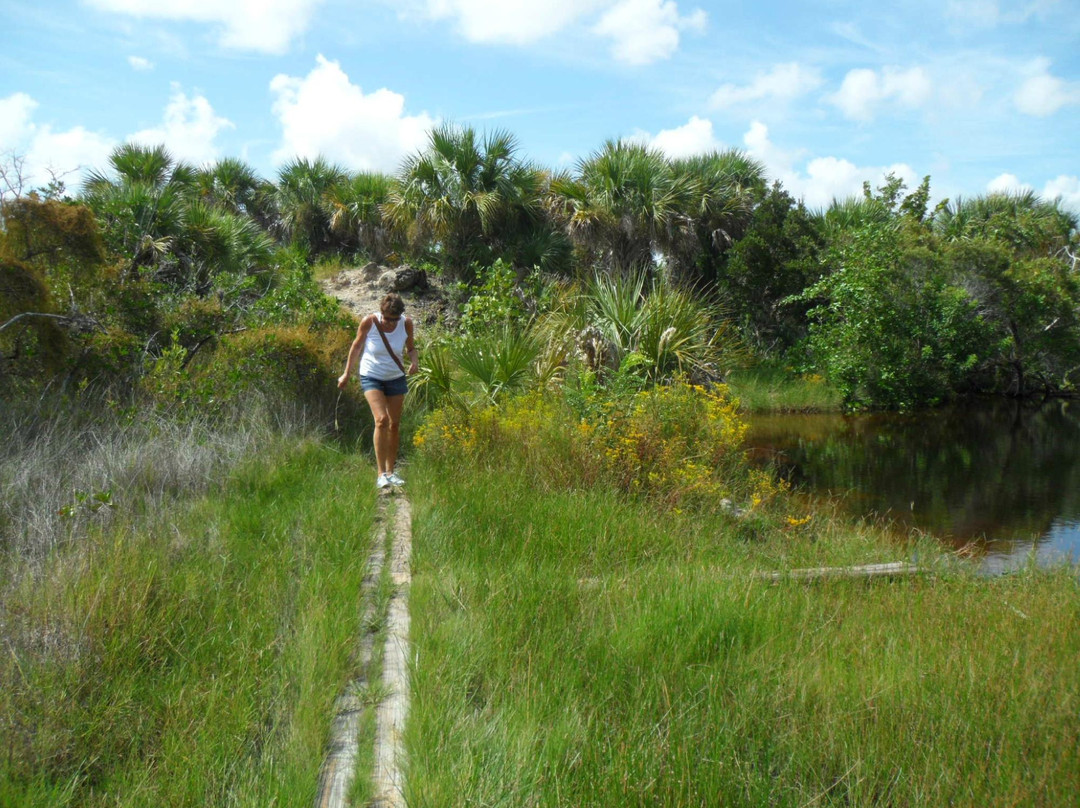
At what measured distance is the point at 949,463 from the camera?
13867mm

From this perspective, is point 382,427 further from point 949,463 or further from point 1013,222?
point 1013,222

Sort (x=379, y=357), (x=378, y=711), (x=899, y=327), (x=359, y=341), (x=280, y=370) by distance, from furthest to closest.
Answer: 1. (x=899, y=327)
2. (x=280, y=370)
3. (x=359, y=341)
4. (x=379, y=357)
5. (x=378, y=711)

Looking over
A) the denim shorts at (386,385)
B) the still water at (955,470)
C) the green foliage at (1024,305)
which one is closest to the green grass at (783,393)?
the still water at (955,470)

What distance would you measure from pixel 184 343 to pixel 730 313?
18575mm

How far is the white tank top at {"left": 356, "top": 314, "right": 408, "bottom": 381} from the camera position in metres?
8.22

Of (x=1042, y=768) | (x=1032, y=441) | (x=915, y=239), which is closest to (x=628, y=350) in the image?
(x=1042, y=768)

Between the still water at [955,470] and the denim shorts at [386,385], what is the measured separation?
554 centimetres

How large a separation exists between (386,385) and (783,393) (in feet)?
54.1

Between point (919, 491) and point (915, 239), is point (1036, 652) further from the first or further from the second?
point (915, 239)

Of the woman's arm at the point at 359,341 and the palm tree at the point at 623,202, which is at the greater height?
the palm tree at the point at 623,202

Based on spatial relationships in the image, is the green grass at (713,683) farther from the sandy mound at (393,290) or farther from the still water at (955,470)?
the sandy mound at (393,290)

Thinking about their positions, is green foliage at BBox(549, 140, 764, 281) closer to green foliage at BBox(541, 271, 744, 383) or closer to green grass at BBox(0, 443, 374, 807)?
green foliage at BBox(541, 271, 744, 383)

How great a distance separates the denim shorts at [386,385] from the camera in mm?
8234

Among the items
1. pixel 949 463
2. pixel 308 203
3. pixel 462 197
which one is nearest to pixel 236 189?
pixel 308 203
